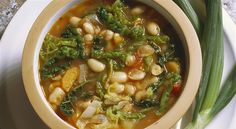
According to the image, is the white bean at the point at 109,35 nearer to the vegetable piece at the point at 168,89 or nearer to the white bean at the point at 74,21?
the white bean at the point at 74,21

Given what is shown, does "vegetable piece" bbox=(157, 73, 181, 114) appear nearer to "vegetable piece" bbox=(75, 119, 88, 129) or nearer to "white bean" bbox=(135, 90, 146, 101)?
"white bean" bbox=(135, 90, 146, 101)

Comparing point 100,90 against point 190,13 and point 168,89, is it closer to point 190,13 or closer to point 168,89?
point 168,89

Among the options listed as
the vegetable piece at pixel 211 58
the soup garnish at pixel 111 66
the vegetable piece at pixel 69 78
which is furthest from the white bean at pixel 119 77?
the vegetable piece at pixel 211 58

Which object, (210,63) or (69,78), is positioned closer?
(69,78)

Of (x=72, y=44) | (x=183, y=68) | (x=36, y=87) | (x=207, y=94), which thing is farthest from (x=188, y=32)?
(x=36, y=87)

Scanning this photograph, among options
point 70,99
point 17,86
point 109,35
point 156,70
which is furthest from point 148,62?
point 17,86

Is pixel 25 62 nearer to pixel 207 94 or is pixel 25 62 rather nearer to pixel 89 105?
pixel 89 105
